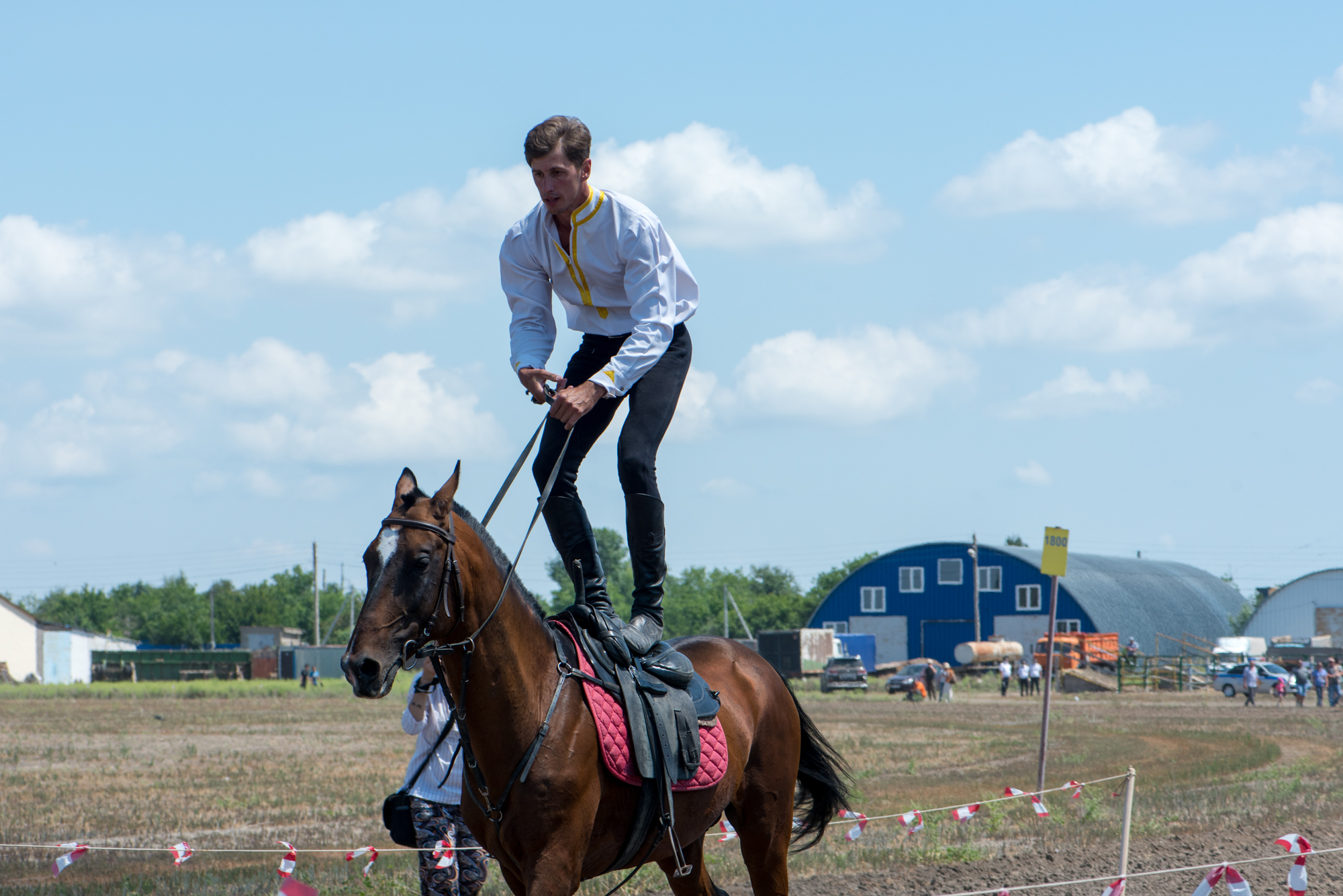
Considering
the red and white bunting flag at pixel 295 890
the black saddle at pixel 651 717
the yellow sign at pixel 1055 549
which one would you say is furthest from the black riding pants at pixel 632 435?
the yellow sign at pixel 1055 549

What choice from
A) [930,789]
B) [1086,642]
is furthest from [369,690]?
[1086,642]

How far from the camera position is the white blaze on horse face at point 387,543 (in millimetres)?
3830

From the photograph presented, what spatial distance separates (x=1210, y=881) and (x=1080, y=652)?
2147 inches

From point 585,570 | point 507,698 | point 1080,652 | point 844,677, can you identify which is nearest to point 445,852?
point 585,570

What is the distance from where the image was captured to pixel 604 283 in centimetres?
513

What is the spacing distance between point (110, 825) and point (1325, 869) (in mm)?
12598

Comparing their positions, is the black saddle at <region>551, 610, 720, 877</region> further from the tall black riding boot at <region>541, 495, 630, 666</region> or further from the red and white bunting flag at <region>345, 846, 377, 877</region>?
the red and white bunting flag at <region>345, 846, 377, 877</region>

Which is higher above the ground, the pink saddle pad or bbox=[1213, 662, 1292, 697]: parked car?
the pink saddle pad

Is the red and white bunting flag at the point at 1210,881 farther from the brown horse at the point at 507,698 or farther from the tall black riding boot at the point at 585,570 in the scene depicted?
the tall black riding boot at the point at 585,570

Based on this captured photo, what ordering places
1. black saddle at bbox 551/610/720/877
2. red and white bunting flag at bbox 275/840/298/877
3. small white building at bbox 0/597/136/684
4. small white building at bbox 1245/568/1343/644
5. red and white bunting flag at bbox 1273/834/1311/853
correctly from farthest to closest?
small white building at bbox 0/597/136/684 < small white building at bbox 1245/568/1343/644 < red and white bunting flag at bbox 275/840/298/877 < red and white bunting flag at bbox 1273/834/1311/853 < black saddle at bbox 551/610/720/877

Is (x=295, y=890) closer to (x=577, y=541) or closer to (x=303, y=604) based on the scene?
(x=577, y=541)

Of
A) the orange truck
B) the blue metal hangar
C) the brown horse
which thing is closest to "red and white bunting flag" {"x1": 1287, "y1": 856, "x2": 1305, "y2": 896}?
the brown horse

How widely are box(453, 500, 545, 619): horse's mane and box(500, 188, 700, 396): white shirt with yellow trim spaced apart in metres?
0.75

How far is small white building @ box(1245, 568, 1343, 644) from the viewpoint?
6806 cm
